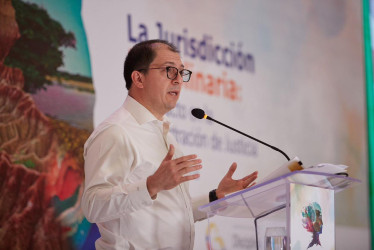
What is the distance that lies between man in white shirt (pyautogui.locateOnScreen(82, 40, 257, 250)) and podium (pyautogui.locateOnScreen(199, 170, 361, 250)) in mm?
227

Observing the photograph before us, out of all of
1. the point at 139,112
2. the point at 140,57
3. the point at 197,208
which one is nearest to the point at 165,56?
the point at 140,57

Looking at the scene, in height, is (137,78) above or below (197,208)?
above

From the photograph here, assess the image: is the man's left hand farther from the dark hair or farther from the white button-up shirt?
the dark hair

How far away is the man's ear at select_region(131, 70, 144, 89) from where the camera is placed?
2.87m

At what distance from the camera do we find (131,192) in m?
2.29

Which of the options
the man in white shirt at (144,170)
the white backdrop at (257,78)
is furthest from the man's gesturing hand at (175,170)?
the white backdrop at (257,78)

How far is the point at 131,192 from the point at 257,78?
2.85 m

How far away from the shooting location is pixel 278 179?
205cm

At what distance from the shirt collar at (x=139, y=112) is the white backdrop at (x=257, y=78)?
1012 mm

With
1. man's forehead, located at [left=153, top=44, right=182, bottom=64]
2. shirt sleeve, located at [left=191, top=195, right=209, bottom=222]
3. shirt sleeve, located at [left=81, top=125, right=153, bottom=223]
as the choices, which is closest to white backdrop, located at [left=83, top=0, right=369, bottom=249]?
shirt sleeve, located at [left=191, top=195, right=209, bottom=222]

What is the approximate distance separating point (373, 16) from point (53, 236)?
14.5 feet

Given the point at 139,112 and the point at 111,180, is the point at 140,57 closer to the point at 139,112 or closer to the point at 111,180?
the point at 139,112

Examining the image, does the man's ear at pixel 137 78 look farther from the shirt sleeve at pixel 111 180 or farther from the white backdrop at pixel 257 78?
the white backdrop at pixel 257 78

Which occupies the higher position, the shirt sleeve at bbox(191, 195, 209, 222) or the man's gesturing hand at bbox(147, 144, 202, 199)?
the man's gesturing hand at bbox(147, 144, 202, 199)
